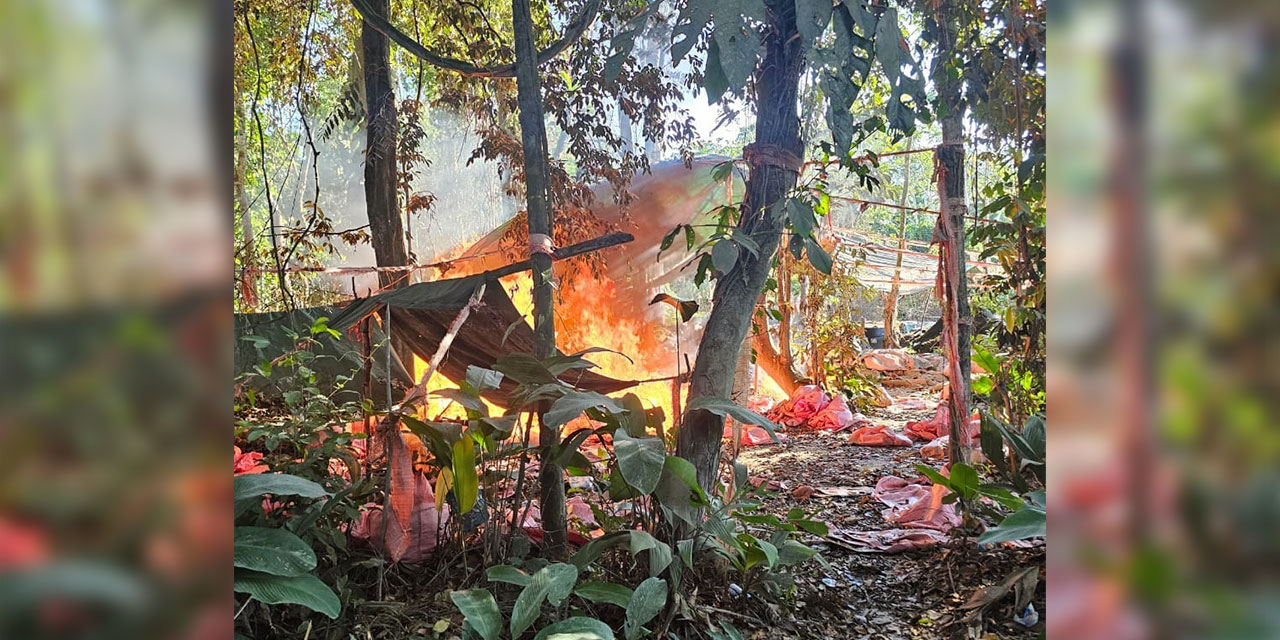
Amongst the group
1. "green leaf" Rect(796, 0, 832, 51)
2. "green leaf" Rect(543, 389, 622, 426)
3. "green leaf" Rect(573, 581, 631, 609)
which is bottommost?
"green leaf" Rect(573, 581, 631, 609)

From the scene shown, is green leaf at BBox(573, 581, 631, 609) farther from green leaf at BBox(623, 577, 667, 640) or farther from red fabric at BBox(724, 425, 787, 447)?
red fabric at BBox(724, 425, 787, 447)

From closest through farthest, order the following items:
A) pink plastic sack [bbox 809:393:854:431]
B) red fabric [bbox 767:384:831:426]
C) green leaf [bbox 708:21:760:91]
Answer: green leaf [bbox 708:21:760:91] → pink plastic sack [bbox 809:393:854:431] → red fabric [bbox 767:384:831:426]

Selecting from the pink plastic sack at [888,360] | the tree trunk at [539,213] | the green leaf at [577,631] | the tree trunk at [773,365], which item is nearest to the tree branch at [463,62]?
the tree trunk at [539,213]

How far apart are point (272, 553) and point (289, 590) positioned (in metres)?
0.06

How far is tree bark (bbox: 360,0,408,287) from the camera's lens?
370cm

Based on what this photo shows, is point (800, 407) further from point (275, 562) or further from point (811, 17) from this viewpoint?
point (275, 562)

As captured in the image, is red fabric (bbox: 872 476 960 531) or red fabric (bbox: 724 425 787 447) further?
red fabric (bbox: 724 425 787 447)

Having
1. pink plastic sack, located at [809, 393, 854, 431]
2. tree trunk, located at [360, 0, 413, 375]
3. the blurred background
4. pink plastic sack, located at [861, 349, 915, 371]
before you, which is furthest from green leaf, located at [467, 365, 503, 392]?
pink plastic sack, located at [861, 349, 915, 371]

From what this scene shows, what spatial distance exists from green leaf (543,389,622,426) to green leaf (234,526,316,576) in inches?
20.2

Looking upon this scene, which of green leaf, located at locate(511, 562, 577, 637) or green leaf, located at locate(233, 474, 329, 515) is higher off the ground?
green leaf, located at locate(233, 474, 329, 515)

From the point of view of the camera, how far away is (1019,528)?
1321mm

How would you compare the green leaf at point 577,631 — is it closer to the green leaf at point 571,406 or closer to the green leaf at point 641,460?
the green leaf at point 641,460
